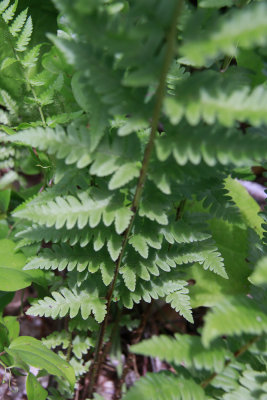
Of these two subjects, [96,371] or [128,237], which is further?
[96,371]

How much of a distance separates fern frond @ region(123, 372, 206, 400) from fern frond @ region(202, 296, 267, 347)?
0.24 meters

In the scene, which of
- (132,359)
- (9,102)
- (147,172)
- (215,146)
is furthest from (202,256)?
(9,102)

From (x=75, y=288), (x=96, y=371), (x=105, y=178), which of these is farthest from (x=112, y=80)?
(x=96, y=371)

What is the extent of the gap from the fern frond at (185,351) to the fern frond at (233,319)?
131 millimetres

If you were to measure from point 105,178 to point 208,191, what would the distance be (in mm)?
458

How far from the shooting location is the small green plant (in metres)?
0.87

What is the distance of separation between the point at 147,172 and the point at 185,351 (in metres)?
0.55

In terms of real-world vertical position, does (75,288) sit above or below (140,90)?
below

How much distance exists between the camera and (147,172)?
1.15m

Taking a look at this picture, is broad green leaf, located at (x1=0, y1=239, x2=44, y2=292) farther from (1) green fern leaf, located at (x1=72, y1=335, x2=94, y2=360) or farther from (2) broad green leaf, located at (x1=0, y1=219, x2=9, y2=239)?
(1) green fern leaf, located at (x1=72, y1=335, x2=94, y2=360)

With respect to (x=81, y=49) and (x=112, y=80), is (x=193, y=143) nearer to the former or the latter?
(x=112, y=80)

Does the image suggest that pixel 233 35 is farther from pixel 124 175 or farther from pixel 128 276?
pixel 128 276

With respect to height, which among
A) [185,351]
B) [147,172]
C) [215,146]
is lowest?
[185,351]

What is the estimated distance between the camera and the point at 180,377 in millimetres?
1170
